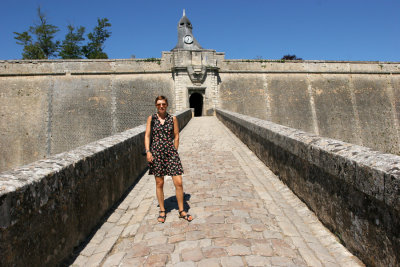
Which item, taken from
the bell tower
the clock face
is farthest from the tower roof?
the bell tower

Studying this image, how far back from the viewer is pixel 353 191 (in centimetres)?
260

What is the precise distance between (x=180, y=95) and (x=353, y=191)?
21.1 meters

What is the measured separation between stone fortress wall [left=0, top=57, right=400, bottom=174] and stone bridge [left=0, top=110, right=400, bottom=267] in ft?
61.1

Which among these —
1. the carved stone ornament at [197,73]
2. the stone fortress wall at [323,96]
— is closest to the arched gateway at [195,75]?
the carved stone ornament at [197,73]

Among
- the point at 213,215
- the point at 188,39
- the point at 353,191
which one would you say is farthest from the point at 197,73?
the point at 353,191

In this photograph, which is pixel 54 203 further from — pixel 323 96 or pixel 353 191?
pixel 323 96

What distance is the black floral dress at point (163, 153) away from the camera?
3.66m

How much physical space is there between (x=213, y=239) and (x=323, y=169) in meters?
1.57

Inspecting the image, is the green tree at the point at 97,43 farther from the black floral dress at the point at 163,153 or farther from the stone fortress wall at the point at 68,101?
the black floral dress at the point at 163,153

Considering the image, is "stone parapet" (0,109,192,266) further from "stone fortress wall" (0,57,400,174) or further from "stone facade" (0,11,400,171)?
"stone fortress wall" (0,57,400,174)

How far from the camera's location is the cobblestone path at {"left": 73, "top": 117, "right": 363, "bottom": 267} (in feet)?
8.60

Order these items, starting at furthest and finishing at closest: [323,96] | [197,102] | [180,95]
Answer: [197,102] < [323,96] < [180,95]

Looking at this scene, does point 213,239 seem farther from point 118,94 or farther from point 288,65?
point 288,65

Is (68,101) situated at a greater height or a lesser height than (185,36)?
lesser
